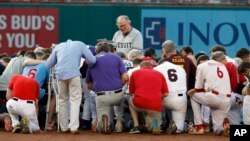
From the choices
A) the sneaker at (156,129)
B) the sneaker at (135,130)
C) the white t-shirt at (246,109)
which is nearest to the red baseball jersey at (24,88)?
the sneaker at (135,130)

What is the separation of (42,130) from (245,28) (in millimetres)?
12918

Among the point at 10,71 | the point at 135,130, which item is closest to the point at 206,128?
the point at 135,130

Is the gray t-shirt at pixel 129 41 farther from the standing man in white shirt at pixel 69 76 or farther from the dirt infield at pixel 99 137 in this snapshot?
the dirt infield at pixel 99 137

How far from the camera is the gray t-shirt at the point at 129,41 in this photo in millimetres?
20797

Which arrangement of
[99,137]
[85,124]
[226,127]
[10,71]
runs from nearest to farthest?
1. [99,137]
2. [226,127]
3. [85,124]
4. [10,71]

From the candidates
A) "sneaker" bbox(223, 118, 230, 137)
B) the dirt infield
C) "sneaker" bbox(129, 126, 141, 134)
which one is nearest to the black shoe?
the dirt infield

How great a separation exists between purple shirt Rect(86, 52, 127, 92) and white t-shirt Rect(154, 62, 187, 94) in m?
0.75

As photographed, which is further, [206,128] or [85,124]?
[85,124]

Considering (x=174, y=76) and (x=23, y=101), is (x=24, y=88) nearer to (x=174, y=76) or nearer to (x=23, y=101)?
(x=23, y=101)

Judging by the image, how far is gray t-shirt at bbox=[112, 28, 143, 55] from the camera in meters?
20.8

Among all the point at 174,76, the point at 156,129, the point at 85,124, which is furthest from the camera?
the point at 85,124

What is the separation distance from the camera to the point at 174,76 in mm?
18141

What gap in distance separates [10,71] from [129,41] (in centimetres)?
288

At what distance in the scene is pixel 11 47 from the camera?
30.1 metres
